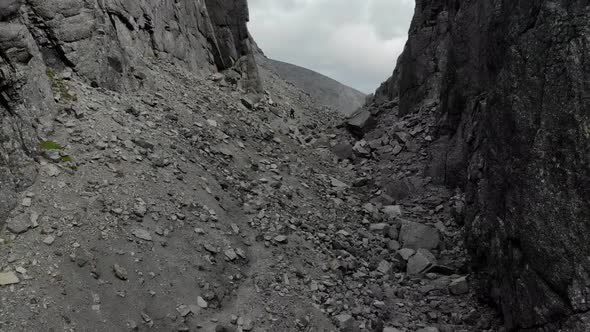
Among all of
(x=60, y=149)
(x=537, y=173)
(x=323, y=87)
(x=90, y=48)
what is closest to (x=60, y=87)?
(x=90, y=48)

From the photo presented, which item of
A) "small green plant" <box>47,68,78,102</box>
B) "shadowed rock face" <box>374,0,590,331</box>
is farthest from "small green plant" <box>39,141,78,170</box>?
"shadowed rock face" <box>374,0,590,331</box>

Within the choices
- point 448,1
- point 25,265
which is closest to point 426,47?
point 448,1

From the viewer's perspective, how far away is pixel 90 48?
669 inches

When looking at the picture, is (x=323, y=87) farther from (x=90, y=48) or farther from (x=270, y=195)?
(x=270, y=195)

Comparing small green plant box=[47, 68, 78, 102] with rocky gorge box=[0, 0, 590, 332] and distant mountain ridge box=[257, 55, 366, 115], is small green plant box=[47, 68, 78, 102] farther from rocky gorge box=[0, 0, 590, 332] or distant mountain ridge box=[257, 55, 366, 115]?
distant mountain ridge box=[257, 55, 366, 115]

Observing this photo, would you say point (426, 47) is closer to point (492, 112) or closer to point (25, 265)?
point (492, 112)

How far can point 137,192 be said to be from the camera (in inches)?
514

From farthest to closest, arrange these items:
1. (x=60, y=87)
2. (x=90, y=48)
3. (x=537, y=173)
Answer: (x=90, y=48)
(x=60, y=87)
(x=537, y=173)

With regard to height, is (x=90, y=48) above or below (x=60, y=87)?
above

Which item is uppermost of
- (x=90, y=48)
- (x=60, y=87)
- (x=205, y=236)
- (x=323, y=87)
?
(x=323, y=87)

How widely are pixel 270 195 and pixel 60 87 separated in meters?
8.35

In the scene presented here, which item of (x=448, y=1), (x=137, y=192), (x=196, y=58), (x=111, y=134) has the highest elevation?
(x=448, y=1)

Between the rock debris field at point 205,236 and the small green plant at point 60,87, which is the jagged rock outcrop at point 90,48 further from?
the rock debris field at point 205,236

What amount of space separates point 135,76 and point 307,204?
9.46m
